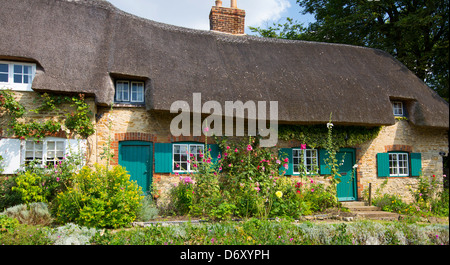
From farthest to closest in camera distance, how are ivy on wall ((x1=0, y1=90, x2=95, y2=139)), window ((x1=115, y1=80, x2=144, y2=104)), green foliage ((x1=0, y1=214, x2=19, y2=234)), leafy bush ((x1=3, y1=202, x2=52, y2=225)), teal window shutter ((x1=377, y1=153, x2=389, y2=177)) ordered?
teal window shutter ((x1=377, y1=153, x2=389, y2=177)) < window ((x1=115, y1=80, x2=144, y2=104)) < ivy on wall ((x1=0, y1=90, x2=95, y2=139)) < leafy bush ((x1=3, y1=202, x2=52, y2=225)) < green foliage ((x1=0, y1=214, x2=19, y2=234))

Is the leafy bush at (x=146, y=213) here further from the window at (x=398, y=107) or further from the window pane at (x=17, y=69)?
the window at (x=398, y=107)

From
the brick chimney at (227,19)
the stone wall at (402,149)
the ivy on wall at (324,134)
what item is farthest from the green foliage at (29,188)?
the stone wall at (402,149)

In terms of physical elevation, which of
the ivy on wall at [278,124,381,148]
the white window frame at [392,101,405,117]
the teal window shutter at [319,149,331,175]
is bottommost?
the teal window shutter at [319,149,331,175]

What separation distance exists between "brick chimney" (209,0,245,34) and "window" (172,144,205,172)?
4686 mm

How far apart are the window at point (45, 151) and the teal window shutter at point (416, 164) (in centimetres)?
996

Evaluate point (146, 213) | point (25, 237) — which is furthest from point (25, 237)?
point (146, 213)

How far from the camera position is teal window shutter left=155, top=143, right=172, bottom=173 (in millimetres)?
7676

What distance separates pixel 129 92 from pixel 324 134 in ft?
18.3

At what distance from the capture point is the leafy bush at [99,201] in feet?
18.8

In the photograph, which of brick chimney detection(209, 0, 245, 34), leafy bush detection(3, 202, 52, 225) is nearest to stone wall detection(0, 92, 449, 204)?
leafy bush detection(3, 202, 52, 225)

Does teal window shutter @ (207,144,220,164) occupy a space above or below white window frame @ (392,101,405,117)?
below

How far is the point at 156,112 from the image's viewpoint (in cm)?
776

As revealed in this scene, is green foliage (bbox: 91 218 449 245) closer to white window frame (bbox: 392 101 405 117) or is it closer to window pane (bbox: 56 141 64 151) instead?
window pane (bbox: 56 141 64 151)

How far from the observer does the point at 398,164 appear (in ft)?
32.0
